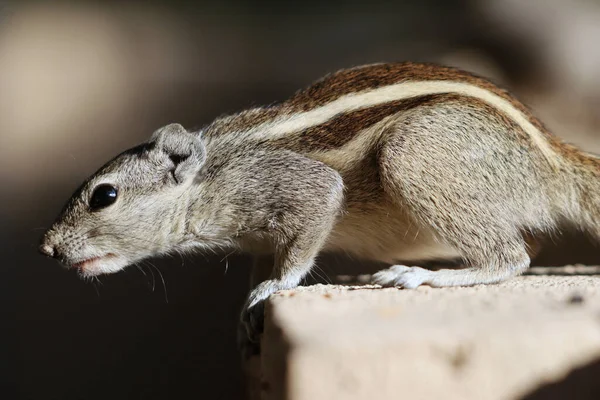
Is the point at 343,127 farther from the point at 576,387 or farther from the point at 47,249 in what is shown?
the point at 576,387

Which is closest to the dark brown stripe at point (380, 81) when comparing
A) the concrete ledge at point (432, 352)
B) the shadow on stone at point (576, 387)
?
the concrete ledge at point (432, 352)

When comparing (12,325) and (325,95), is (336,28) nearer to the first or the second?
(325,95)

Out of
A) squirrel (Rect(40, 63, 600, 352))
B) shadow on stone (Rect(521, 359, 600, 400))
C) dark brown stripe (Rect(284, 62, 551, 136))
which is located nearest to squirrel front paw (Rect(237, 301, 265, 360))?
squirrel (Rect(40, 63, 600, 352))

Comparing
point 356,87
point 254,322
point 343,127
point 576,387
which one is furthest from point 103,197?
point 576,387

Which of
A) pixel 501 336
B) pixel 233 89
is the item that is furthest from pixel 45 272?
pixel 501 336

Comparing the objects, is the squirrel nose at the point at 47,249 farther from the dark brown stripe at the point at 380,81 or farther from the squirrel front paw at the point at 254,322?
the dark brown stripe at the point at 380,81
